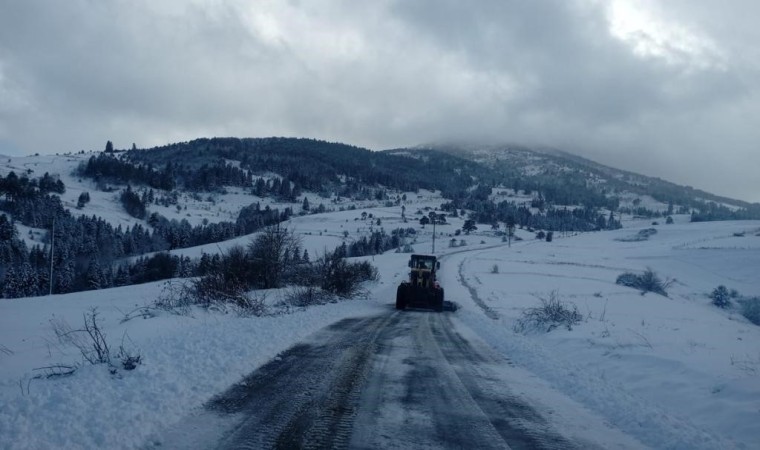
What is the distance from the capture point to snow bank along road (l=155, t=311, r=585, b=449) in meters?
5.48

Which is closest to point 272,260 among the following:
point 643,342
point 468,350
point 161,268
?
point 468,350

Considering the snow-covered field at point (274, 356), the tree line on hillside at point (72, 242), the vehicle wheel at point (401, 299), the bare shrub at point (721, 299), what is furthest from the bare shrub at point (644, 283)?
the tree line on hillside at point (72, 242)

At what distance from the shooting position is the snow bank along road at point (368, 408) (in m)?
5.48

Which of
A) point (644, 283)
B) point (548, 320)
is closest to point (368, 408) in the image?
point (548, 320)

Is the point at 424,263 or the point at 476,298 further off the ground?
the point at 424,263

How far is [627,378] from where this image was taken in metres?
9.56

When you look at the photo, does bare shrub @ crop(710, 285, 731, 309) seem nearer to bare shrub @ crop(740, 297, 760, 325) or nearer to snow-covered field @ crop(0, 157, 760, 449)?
bare shrub @ crop(740, 297, 760, 325)

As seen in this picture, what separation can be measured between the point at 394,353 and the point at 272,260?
63.6ft

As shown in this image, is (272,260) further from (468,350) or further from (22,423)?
(22,423)

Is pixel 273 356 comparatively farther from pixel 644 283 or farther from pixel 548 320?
pixel 644 283

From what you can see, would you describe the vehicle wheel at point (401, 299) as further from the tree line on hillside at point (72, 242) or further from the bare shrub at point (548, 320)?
the tree line on hillside at point (72, 242)

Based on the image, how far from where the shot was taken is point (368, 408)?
6672 mm

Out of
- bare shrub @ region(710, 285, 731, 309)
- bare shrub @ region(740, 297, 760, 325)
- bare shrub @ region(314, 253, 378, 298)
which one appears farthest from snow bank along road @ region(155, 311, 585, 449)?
bare shrub @ region(710, 285, 731, 309)

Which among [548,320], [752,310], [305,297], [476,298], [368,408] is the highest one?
[368,408]
